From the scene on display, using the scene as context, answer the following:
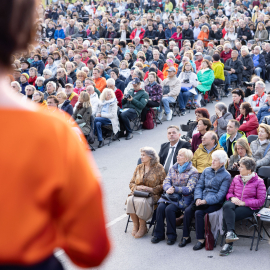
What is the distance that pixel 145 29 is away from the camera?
18672 mm

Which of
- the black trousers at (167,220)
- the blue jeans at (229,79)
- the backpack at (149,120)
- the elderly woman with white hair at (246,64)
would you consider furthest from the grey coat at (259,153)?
the elderly woman with white hair at (246,64)

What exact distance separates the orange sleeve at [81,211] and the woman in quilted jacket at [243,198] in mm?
4626

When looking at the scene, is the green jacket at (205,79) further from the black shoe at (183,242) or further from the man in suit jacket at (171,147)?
the black shoe at (183,242)

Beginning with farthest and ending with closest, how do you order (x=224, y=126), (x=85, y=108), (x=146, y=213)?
(x=85, y=108) → (x=224, y=126) → (x=146, y=213)

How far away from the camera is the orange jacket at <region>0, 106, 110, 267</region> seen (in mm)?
788

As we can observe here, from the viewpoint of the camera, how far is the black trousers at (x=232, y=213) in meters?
5.31

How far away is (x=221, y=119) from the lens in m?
7.71

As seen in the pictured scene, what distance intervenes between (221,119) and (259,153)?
146cm

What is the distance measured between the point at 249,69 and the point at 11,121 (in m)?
13.3

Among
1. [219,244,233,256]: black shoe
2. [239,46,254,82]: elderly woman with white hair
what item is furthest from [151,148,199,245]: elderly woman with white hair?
[239,46,254,82]: elderly woman with white hair

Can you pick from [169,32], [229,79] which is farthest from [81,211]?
[169,32]

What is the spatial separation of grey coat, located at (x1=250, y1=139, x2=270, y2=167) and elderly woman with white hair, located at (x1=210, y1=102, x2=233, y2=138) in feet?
3.75

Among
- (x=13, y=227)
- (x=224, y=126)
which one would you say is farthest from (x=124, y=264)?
(x=13, y=227)

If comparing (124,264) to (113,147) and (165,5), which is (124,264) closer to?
(113,147)
